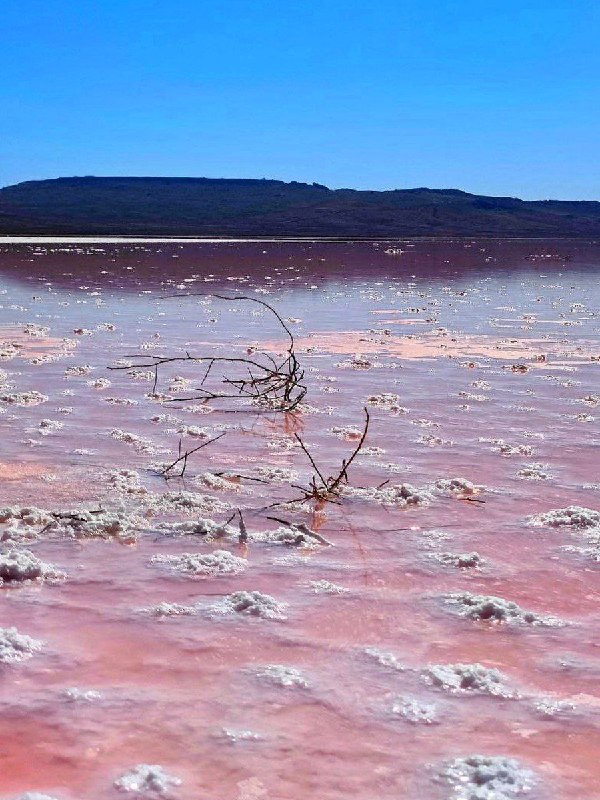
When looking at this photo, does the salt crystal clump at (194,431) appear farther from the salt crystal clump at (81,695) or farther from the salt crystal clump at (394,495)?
the salt crystal clump at (81,695)

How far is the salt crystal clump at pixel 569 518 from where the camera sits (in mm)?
3943

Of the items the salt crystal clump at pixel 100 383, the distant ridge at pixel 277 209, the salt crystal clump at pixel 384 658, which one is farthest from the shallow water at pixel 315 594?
the distant ridge at pixel 277 209

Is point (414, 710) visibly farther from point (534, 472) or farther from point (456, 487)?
point (534, 472)

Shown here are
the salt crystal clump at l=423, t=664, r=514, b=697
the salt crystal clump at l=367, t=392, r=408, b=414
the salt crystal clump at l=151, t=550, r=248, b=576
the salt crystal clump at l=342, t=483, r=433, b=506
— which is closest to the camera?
the salt crystal clump at l=423, t=664, r=514, b=697

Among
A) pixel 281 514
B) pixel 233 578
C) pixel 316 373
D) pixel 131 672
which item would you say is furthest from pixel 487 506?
pixel 316 373

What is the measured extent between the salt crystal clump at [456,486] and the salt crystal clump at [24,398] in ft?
9.59

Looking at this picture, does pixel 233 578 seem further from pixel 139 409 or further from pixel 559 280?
pixel 559 280

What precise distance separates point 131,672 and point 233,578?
0.74 m

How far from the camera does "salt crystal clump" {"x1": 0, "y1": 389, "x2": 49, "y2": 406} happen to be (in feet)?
20.1

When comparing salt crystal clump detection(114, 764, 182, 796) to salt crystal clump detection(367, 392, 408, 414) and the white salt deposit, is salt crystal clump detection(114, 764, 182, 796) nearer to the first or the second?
the white salt deposit

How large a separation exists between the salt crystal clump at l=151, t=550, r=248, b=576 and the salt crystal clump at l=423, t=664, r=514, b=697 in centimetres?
95

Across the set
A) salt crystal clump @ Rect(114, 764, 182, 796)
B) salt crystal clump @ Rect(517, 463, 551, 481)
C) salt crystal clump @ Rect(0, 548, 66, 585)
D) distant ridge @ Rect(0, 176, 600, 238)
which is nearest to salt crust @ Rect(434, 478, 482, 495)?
salt crystal clump @ Rect(517, 463, 551, 481)

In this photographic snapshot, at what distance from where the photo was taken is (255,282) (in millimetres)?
19234

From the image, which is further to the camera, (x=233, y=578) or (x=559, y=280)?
(x=559, y=280)
